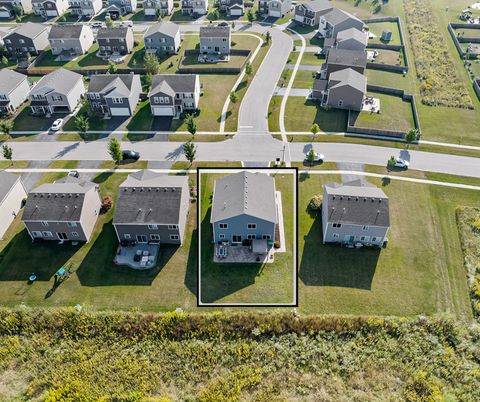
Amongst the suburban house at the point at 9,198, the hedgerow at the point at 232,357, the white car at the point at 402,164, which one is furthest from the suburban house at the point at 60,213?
the white car at the point at 402,164

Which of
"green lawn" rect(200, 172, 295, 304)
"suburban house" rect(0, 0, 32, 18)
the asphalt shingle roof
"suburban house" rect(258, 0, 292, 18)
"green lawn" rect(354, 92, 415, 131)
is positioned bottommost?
"green lawn" rect(200, 172, 295, 304)

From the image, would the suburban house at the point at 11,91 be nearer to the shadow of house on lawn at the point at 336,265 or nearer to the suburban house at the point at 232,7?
the suburban house at the point at 232,7

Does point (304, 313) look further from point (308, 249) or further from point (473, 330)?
point (473, 330)

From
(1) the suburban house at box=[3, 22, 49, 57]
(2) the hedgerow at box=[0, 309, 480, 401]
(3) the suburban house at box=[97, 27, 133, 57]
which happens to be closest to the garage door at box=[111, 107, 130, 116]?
(3) the suburban house at box=[97, 27, 133, 57]

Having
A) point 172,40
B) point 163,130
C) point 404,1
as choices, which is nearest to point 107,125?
point 163,130

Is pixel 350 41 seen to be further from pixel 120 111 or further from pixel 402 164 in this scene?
pixel 120 111

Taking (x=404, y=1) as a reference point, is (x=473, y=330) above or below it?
below

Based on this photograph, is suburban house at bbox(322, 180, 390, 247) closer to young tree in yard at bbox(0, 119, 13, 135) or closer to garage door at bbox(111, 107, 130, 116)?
garage door at bbox(111, 107, 130, 116)
